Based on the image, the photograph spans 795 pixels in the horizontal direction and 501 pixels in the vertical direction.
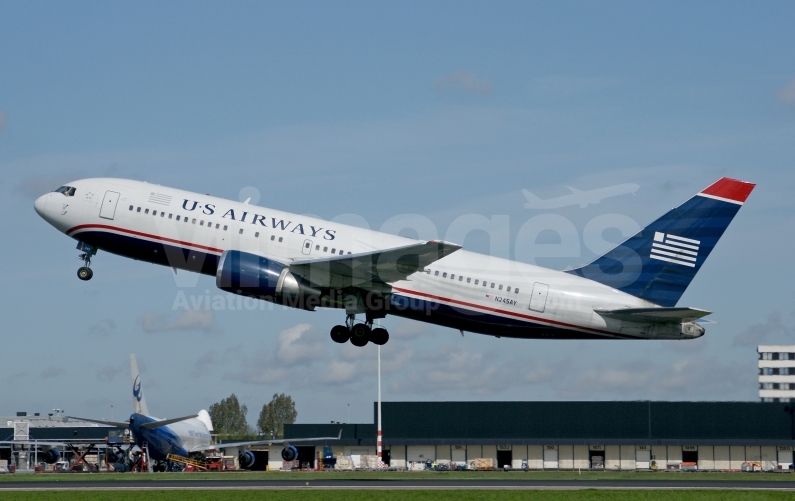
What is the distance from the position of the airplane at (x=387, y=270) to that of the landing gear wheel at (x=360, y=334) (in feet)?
0.18

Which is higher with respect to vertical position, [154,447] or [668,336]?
[668,336]

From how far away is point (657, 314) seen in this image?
42656mm

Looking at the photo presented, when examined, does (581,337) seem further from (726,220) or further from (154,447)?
(154,447)

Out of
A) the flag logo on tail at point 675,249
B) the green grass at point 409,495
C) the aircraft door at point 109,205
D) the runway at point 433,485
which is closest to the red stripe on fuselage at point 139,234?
the aircraft door at point 109,205

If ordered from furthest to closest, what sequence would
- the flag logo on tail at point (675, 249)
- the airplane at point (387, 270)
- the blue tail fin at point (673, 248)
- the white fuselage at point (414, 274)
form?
the flag logo on tail at point (675, 249)
the blue tail fin at point (673, 248)
the white fuselage at point (414, 274)
the airplane at point (387, 270)

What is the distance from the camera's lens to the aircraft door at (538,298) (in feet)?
145

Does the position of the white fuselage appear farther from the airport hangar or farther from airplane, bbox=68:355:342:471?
the airport hangar

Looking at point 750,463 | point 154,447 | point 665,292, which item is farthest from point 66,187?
point 750,463

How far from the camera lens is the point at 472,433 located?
87.4 meters

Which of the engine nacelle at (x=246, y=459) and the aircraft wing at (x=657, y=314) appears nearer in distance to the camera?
the aircraft wing at (x=657, y=314)

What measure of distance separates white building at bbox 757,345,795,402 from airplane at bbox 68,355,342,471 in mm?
96241

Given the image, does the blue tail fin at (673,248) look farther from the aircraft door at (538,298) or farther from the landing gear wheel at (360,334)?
the landing gear wheel at (360,334)

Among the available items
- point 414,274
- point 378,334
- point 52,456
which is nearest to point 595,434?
point 52,456

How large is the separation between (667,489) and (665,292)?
8.56 metres
